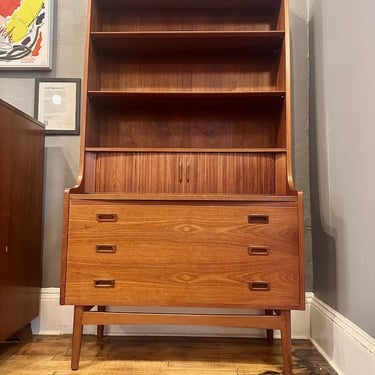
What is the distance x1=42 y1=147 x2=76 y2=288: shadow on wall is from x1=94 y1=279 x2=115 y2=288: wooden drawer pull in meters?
0.57

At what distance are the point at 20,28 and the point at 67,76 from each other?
1.24ft

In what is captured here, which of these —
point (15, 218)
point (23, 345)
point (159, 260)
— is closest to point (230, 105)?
point (159, 260)

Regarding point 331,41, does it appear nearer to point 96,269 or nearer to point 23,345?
point 96,269

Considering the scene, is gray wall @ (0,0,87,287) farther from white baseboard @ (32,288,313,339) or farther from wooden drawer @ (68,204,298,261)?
wooden drawer @ (68,204,298,261)

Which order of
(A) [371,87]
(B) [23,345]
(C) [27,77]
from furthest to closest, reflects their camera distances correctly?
(C) [27,77] → (B) [23,345] → (A) [371,87]

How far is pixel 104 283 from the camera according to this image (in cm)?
136

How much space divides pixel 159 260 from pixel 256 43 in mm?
1184

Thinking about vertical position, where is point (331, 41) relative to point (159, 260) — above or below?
above

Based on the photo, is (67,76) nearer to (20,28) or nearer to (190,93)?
(20,28)

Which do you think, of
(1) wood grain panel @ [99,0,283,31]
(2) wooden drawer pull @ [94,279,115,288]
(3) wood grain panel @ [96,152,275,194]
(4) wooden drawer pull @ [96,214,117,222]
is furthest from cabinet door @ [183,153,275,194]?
(1) wood grain panel @ [99,0,283,31]

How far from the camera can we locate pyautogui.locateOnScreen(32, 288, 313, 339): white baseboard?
176 centimetres

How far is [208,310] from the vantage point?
177 centimetres

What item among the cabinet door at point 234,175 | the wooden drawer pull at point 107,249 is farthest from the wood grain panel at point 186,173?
the wooden drawer pull at point 107,249

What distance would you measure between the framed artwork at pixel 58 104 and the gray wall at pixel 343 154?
132 centimetres
